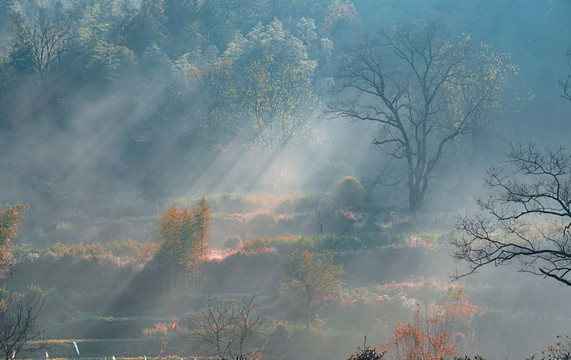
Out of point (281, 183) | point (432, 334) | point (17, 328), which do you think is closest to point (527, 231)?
point (432, 334)

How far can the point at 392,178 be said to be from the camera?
59.9 metres

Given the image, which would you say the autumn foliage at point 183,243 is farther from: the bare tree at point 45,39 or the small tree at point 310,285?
the bare tree at point 45,39

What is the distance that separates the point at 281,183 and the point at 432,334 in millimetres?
38065

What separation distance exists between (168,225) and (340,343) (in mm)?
13249

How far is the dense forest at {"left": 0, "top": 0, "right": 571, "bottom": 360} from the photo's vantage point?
955 inches

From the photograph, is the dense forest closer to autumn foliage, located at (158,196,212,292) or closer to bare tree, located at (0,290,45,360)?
autumn foliage, located at (158,196,212,292)

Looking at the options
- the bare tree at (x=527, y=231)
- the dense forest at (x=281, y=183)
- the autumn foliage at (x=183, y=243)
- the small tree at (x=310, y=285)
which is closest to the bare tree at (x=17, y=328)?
the dense forest at (x=281, y=183)

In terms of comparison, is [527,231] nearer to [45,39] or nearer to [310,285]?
[310,285]

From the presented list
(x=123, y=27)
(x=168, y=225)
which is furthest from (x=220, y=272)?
(x=123, y=27)

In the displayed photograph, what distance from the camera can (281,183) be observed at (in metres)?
59.0

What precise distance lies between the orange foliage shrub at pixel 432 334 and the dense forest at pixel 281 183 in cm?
18

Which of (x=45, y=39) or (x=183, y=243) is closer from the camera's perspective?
(x=183, y=243)

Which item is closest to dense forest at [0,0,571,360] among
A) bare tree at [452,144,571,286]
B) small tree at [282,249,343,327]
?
small tree at [282,249,343,327]

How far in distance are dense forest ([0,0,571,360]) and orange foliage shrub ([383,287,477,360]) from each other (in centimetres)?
18
